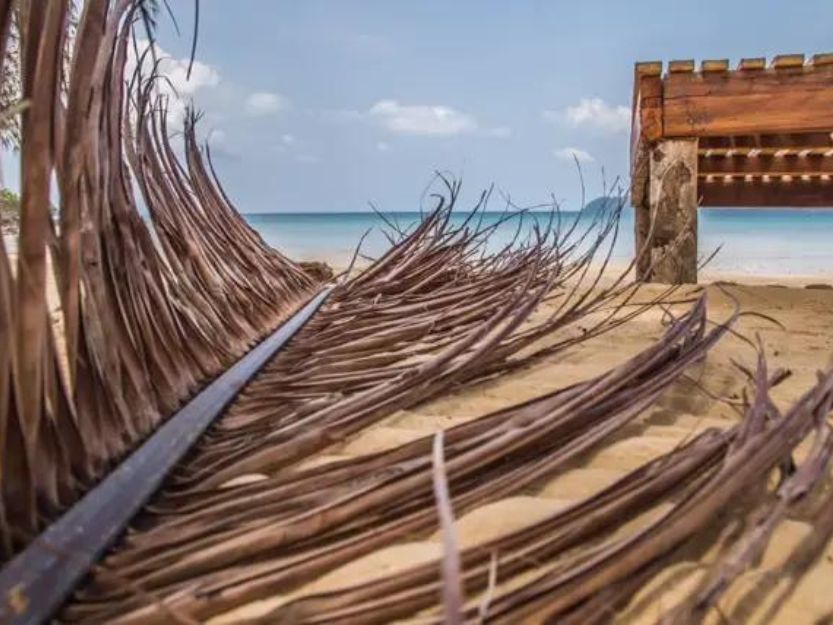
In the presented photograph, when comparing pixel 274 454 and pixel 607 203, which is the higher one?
pixel 607 203

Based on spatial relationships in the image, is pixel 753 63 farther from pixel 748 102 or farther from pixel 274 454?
pixel 274 454

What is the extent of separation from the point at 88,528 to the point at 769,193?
3878 mm

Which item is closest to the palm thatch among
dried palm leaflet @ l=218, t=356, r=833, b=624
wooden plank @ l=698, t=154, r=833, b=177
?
dried palm leaflet @ l=218, t=356, r=833, b=624

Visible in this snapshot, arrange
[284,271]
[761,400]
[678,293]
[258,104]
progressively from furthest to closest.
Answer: [258,104] → [678,293] → [284,271] → [761,400]

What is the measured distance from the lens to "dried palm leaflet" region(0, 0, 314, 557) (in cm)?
40

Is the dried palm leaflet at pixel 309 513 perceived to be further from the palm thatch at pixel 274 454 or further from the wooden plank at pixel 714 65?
the wooden plank at pixel 714 65

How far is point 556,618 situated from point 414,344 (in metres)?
0.61

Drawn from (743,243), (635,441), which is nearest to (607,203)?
(635,441)

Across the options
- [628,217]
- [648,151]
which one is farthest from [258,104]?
[648,151]

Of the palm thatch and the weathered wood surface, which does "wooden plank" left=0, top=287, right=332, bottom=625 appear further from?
the weathered wood surface

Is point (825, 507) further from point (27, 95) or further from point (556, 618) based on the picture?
point (27, 95)

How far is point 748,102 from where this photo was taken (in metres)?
2.47

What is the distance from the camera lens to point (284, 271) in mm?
1462

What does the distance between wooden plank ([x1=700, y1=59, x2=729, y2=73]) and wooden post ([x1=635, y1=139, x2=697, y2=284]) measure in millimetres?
249
